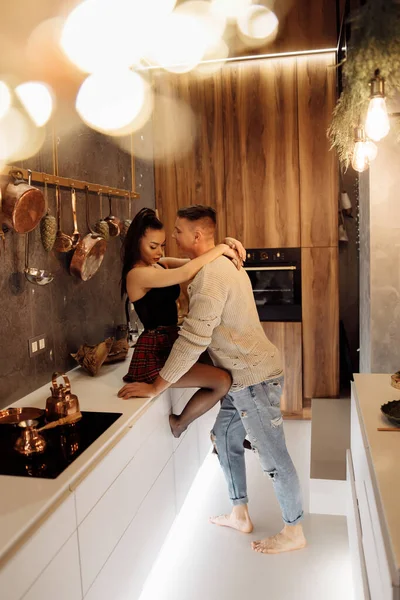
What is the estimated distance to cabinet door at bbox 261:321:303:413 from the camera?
12.7 feet

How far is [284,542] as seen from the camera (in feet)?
7.63

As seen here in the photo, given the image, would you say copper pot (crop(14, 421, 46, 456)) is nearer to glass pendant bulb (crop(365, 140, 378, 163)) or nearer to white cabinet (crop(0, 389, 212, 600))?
white cabinet (crop(0, 389, 212, 600))

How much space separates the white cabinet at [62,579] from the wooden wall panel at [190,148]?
2807mm

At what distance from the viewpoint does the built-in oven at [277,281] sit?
3838 mm

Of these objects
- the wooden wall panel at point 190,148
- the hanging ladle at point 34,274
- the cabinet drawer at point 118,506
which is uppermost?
the wooden wall panel at point 190,148

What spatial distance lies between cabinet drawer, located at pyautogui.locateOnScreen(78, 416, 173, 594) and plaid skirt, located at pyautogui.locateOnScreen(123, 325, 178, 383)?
23 cm

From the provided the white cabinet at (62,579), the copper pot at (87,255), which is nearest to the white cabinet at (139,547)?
the white cabinet at (62,579)

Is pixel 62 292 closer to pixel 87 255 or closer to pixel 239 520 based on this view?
pixel 87 255

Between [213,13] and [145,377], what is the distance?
2.67 metres

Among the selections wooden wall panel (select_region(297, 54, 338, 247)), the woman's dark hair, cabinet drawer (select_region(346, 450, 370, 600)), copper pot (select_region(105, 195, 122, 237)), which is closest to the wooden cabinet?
wooden wall panel (select_region(297, 54, 338, 247))

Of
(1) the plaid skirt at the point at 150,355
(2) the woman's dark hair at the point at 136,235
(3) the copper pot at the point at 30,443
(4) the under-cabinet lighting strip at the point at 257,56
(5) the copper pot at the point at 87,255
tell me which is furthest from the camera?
(4) the under-cabinet lighting strip at the point at 257,56

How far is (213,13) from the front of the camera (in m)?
3.65

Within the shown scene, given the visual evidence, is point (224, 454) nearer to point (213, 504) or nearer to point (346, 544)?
point (213, 504)

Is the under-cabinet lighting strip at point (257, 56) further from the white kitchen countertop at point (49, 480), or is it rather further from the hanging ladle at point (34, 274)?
the white kitchen countertop at point (49, 480)
